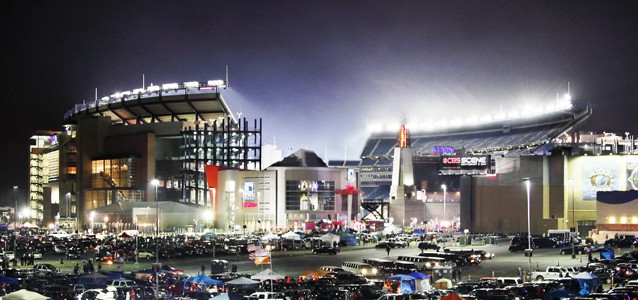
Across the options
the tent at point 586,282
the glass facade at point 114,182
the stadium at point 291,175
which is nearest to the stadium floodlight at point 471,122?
the stadium at point 291,175

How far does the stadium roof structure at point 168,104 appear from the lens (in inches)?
6206

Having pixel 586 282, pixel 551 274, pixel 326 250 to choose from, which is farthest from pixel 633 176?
pixel 586 282

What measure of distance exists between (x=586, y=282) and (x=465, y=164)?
289 ft

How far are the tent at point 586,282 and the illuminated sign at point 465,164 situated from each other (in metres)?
84.4

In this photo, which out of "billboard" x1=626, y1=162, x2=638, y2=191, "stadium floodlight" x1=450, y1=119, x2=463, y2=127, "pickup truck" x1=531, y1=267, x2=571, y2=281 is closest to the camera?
"pickup truck" x1=531, y1=267, x2=571, y2=281

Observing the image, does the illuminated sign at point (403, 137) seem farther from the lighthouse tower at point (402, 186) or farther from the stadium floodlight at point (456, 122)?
the stadium floodlight at point (456, 122)

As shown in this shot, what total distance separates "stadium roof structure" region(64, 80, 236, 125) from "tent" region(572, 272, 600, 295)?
411 feet

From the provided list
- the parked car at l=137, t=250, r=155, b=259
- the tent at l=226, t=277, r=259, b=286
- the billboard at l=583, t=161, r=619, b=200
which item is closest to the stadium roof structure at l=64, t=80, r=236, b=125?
the billboard at l=583, t=161, r=619, b=200

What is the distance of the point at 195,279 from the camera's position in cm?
3812

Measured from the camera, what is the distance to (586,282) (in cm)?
3578

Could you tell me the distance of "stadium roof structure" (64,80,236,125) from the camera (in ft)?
517

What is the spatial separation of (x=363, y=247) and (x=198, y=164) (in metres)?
75.8

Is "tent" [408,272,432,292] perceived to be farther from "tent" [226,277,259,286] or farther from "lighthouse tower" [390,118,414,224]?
"lighthouse tower" [390,118,414,224]

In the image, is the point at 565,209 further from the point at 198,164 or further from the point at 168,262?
the point at 198,164
